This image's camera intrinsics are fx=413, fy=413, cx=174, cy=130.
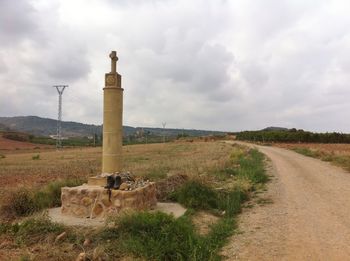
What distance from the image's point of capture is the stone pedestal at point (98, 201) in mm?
10328

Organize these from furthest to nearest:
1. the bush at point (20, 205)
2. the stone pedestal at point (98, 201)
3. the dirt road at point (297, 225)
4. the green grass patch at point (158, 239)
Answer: the bush at point (20, 205) → the stone pedestal at point (98, 201) → the dirt road at point (297, 225) → the green grass patch at point (158, 239)

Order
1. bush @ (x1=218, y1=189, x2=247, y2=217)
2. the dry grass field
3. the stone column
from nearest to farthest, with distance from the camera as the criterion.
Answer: bush @ (x1=218, y1=189, x2=247, y2=217) < the stone column < the dry grass field

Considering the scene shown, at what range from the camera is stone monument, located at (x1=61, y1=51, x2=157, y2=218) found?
34.1 feet

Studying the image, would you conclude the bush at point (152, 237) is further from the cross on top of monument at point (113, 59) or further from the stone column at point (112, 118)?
the cross on top of monument at point (113, 59)

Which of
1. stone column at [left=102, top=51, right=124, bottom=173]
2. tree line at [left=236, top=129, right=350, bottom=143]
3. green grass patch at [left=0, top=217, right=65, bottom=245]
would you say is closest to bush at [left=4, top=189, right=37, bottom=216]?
green grass patch at [left=0, top=217, right=65, bottom=245]

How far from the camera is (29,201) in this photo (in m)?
11.4

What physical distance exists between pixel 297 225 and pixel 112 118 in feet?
18.2

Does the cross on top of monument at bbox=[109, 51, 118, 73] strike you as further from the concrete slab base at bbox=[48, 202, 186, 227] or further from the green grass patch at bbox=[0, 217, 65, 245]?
the green grass patch at bbox=[0, 217, 65, 245]

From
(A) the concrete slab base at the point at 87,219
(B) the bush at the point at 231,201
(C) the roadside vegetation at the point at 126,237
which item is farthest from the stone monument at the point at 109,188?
(B) the bush at the point at 231,201

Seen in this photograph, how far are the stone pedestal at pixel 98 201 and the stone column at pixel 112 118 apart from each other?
102 centimetres

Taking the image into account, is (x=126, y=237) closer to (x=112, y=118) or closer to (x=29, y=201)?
(x=112, y=118)

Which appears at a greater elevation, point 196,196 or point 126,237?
point 196,196

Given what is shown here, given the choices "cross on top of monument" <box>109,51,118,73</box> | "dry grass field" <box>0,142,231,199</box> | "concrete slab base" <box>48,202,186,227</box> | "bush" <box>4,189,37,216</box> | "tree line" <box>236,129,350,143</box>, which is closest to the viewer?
"concrete slab base" <box>48,202,186,227</box>

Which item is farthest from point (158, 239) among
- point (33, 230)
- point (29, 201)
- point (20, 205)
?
point (29, 201)
